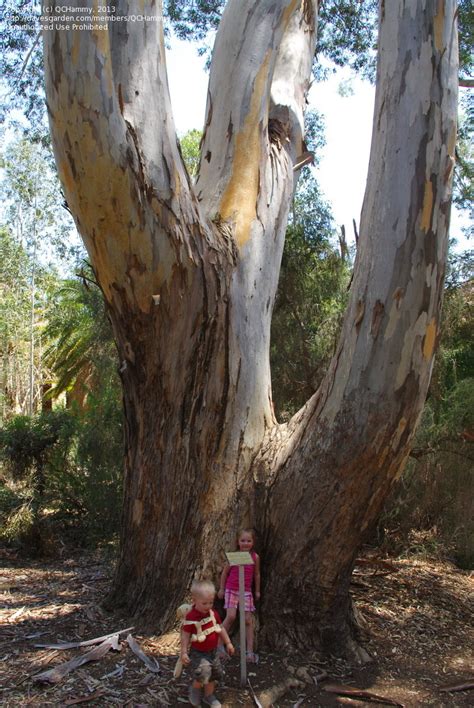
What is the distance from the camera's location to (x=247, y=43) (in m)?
5.57

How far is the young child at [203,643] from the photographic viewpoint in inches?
145

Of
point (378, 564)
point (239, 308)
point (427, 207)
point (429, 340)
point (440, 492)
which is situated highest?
point (427, 207)

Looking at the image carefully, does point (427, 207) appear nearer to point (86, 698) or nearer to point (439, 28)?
point (439, 28)

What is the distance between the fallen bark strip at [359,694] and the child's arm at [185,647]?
1013mm

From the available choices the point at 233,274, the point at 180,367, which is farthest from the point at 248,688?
the point at 233,274

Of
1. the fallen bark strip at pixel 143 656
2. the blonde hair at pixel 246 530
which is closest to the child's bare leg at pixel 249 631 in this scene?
the blonde hair at pixel 246 530

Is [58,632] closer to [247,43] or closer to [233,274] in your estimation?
[233,274]

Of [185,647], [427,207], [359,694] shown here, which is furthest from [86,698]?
[427,207]

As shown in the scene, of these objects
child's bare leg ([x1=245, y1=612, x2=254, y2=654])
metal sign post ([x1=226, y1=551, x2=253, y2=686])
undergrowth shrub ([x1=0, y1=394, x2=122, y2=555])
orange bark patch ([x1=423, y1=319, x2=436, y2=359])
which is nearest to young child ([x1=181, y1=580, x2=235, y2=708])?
metal sign post ([x1=226, y1=551, x2=253, y2=686])

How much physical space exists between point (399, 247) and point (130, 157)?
5.56 feet

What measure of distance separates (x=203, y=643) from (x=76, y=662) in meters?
0.93

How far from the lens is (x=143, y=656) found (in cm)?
424

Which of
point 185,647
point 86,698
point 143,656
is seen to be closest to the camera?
point 185,647

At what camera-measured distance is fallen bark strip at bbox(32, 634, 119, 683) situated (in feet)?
13.0
